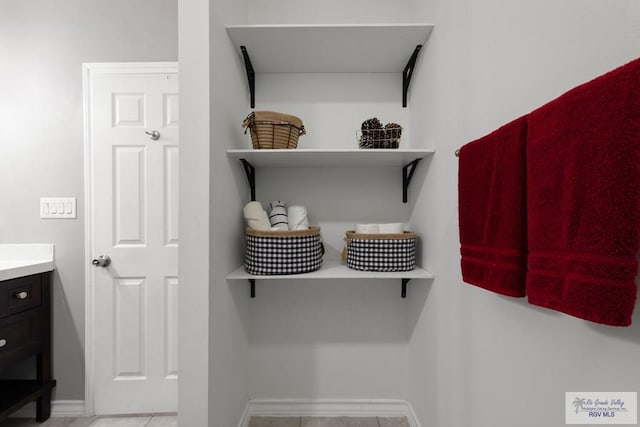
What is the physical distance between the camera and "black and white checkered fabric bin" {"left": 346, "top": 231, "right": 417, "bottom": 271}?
1284 mm

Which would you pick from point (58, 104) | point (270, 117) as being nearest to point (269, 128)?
point (270, 117)

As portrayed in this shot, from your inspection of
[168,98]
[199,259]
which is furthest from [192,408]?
[168,98]

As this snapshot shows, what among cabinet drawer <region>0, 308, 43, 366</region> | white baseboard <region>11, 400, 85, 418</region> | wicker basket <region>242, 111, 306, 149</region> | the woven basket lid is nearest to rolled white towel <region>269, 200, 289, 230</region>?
wicker basket <region>242, 111, 306, 149</region>

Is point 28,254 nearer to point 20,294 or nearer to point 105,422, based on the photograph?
point 20,294

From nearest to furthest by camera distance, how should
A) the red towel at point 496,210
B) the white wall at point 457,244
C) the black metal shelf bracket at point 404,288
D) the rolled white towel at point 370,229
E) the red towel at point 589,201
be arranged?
1. the red towel at point 589,201
2. the white wall at point 457,244
3. the red towel at point 496,210
4. the rolled white towel at point 370,229
5. the black metal shelf bracket at point 404,288

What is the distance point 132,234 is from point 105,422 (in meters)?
1.02

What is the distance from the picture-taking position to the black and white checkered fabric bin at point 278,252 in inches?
48.8

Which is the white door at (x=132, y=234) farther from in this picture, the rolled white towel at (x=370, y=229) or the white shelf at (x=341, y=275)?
the rolled white towel at (x=370, y=229)

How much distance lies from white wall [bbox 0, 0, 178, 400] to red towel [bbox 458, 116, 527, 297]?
1687 mm

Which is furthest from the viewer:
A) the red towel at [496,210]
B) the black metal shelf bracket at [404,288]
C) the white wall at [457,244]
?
the black metal shelf bracket at [404,288]

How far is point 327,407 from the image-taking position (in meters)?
1.59

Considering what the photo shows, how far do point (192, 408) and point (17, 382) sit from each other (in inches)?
54.0

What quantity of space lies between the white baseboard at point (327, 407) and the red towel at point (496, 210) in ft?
3.58

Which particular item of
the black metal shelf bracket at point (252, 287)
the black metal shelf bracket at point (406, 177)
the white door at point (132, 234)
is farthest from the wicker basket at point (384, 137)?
the white door at point (132, 234)
